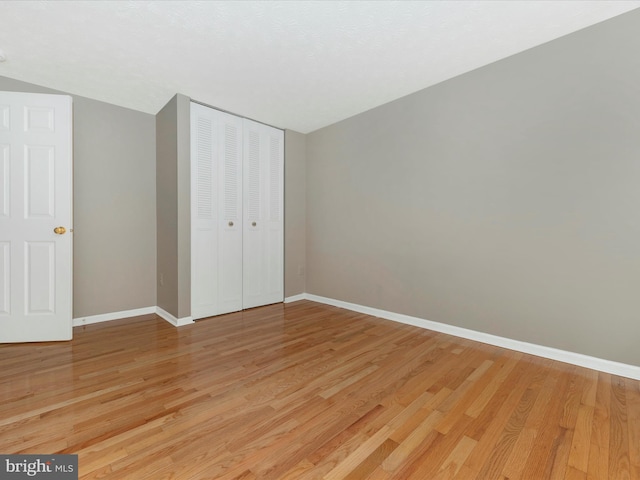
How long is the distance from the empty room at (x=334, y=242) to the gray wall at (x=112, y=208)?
26 mm

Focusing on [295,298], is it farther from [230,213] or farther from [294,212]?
[230,213]

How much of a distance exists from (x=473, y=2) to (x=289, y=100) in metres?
1.99

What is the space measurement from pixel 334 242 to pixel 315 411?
2.69 meters

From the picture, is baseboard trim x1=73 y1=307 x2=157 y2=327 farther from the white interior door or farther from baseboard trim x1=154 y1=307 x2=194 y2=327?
the white interior door

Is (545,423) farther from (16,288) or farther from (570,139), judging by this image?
(16,288)

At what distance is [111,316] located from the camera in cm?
353

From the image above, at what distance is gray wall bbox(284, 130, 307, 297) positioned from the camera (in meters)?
4.42

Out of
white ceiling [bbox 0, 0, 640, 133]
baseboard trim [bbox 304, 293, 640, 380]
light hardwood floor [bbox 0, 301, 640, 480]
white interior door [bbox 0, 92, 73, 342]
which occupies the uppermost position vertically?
white ceiling [bbox 0, 0, 640, 133]

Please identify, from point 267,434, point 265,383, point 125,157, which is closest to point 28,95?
point 125,157

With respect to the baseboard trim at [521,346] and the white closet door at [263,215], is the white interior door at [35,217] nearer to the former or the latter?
the white closet door at [263,215]

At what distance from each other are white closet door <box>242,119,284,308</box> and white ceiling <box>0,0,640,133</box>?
2.67 ft

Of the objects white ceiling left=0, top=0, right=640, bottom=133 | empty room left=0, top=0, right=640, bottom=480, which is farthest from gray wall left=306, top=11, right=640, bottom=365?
white ceiling left=0, top=0, right=640, bottom=133

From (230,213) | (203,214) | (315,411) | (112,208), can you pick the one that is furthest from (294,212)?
(315,411)

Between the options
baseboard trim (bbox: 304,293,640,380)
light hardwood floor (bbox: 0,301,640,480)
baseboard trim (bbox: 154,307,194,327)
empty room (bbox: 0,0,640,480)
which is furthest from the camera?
baseboard trim (bbox: 154,307,194,327)
